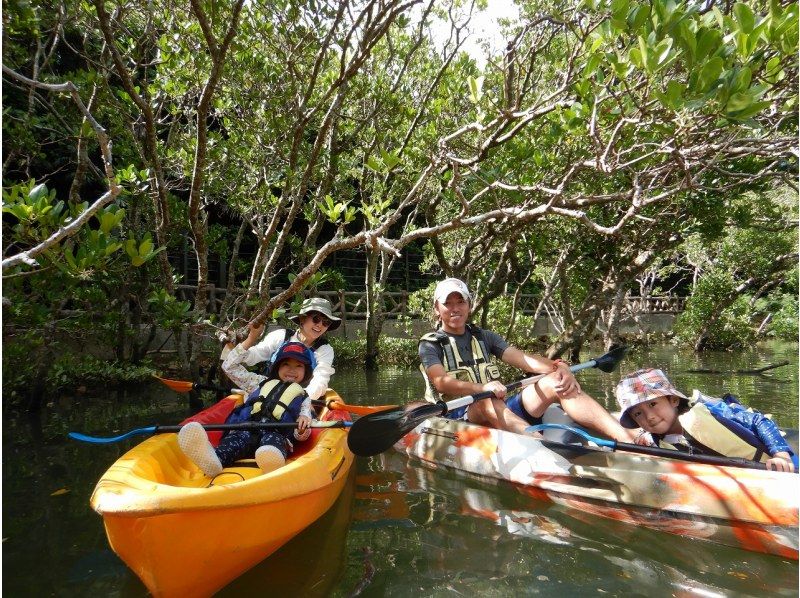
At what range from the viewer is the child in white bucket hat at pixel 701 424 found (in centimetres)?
306

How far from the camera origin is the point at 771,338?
20672 millimetres

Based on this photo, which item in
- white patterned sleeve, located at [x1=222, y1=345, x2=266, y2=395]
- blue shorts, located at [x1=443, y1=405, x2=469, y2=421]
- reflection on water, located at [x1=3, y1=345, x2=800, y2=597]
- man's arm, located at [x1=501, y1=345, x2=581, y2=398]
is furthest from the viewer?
white patterned sleeve, located at [x1=222, y1=345, x2=266, y2=395]

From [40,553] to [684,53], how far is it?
438 cm

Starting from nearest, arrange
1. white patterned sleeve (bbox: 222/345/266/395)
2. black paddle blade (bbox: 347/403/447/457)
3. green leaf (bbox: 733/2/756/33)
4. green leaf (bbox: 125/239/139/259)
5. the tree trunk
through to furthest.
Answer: green leaf (bbox: 733/2/756/33) → green leaf (bbox: 125/239/139/259) → black paddle blade (bbox: 347/403/447/457) → white patterned sleeve (bbox: 222/345/266/395) → the tree trunk

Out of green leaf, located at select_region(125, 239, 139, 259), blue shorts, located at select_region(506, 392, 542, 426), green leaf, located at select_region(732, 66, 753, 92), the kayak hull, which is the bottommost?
the kayak hull

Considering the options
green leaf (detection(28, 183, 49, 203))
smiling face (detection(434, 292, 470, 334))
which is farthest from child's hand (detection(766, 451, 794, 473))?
green leaf (detection(28, 183, 49, 203))

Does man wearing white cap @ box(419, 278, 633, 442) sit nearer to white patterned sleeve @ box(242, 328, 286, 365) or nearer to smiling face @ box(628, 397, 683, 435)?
smiling face @ box(628, 397, 683, 435)

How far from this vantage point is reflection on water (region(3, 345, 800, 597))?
7.97ft

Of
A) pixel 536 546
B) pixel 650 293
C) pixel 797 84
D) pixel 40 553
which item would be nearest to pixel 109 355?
pixel 40 553

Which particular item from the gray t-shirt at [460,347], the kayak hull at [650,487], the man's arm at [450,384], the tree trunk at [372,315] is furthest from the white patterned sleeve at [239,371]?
the tree trunk at [372,315]

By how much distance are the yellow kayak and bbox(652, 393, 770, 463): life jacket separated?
Result: 242 cm

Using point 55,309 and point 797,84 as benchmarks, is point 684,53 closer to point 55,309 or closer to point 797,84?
point 797,84

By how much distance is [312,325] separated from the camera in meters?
5.06

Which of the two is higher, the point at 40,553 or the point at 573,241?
the point at 573,241
